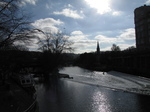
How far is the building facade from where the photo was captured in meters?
50.2

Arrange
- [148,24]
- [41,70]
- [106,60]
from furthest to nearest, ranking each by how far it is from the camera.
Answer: [106,60] < [148,24] < [41,70]

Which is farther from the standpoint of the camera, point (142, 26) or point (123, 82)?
point (142, 26)

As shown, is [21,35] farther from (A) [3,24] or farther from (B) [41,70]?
(B) [41,70]

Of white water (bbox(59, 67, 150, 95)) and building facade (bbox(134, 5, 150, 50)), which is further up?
building facade (bbox(134, 5, 150, 50))

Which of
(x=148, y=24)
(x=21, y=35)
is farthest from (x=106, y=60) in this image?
(x=21, y=35)

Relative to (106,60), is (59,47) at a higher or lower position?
higher

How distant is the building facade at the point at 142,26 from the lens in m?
50.2

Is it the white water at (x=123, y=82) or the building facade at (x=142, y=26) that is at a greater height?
the building facade at (x=142, y=26)

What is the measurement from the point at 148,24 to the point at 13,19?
173 feet

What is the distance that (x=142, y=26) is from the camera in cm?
5269

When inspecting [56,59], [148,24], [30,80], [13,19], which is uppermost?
[148,24]

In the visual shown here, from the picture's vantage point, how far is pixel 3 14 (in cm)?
629

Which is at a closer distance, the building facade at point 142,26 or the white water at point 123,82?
the white water at point 123,82

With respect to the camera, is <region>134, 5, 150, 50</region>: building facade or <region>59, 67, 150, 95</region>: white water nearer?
<region>59, 67, 150, 95</region>: white water
